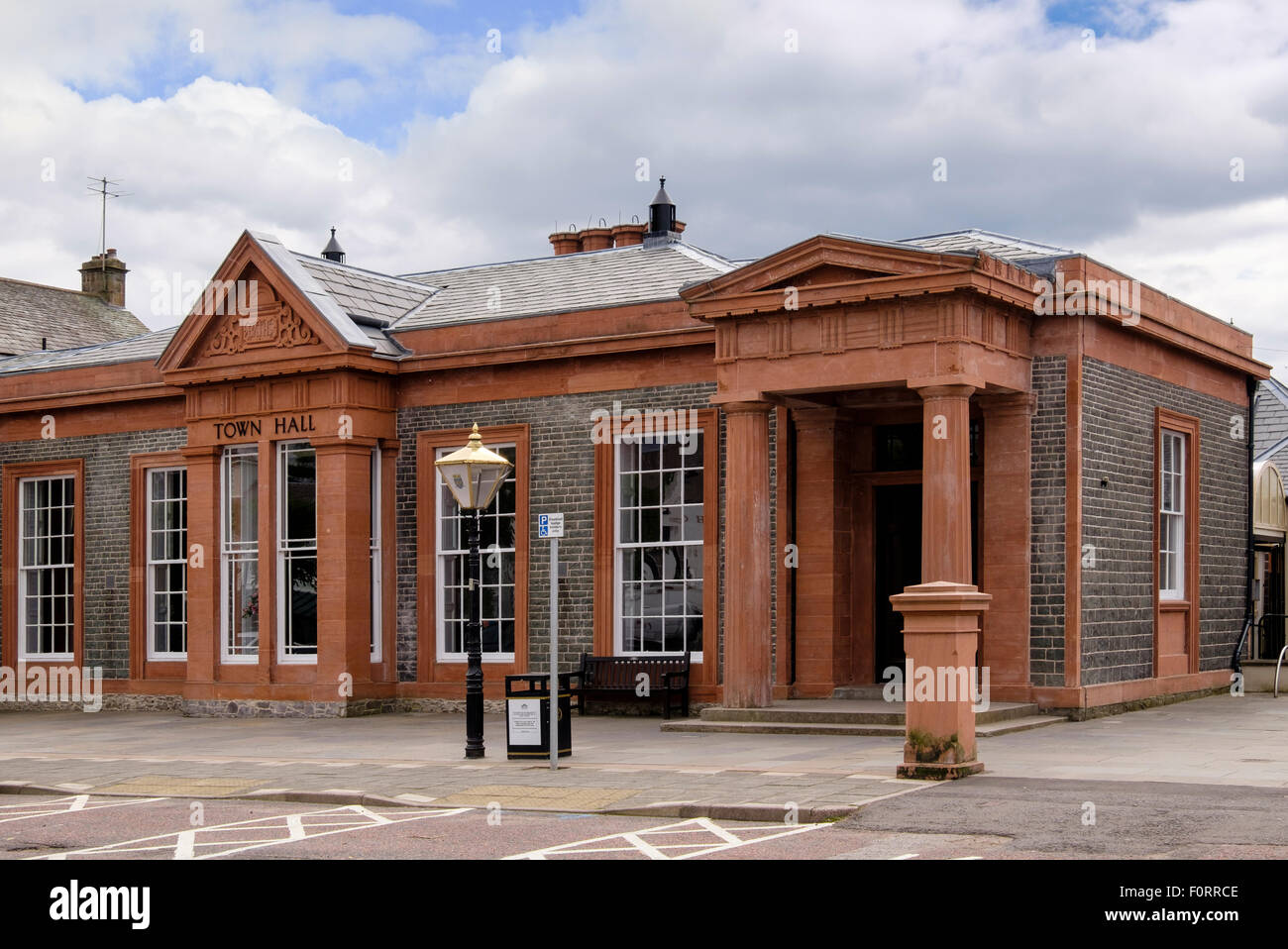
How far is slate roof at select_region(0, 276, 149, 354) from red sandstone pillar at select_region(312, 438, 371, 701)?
13.6m

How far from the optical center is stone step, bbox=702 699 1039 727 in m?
17.4

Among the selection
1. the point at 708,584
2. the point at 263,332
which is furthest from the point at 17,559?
the point at 708,584

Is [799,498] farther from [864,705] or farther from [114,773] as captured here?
[114,773]

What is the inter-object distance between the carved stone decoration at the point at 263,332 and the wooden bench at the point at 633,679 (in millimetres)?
6030

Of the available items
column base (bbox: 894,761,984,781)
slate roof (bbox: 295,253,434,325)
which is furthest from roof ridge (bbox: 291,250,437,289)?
column base (bbox: 894,761,984,781)

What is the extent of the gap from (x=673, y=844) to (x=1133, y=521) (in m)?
11.2

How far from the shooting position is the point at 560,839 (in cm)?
1065

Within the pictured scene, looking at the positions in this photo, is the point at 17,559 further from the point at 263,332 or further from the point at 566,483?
the point at 566,483

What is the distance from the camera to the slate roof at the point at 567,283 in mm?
22484

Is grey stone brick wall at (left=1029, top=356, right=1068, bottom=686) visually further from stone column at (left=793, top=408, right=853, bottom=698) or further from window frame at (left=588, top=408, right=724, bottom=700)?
window frame at (left=588, top=408, right=724, bottom=700)

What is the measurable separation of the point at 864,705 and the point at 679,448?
4.40m

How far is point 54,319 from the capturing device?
117ft

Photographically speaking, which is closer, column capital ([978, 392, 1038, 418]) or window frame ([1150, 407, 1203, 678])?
column capital ([978, 392, 1038, 418])

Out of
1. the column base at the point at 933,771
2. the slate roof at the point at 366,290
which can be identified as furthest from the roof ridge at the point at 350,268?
the column base at the point at 933,771
